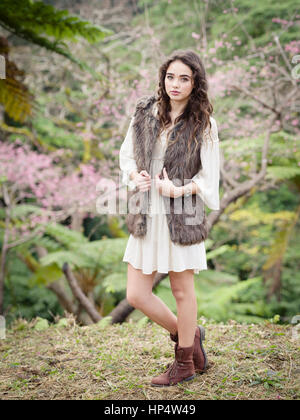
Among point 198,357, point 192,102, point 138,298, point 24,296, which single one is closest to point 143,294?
point 138,298

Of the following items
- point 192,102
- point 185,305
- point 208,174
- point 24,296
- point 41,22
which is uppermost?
point 41,22

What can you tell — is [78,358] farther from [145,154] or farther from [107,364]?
[145,154]

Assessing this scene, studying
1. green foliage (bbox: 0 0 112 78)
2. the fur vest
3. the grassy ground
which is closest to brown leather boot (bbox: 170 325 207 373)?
the grassy ground

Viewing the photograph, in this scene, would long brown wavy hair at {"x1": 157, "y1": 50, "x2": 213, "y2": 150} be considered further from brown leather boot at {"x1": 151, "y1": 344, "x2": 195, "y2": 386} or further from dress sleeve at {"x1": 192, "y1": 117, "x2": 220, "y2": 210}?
brown leather boot at {"x1": 151, "y1": 344, "x2": 195, "y2": 386}

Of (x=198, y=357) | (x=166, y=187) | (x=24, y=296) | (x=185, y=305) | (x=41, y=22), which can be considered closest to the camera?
(x=166, y=187)

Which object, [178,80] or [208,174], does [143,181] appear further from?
[178,80]

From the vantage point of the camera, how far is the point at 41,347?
282cm

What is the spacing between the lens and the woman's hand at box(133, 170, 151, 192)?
2.00 m

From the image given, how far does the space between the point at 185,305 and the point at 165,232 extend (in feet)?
1.33

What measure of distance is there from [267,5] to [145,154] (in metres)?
5.43

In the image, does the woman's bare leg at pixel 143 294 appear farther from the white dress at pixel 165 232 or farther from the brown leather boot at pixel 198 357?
the brown leather boot at pixel 198 357

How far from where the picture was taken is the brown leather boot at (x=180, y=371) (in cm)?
209

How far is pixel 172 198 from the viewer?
2.06m
